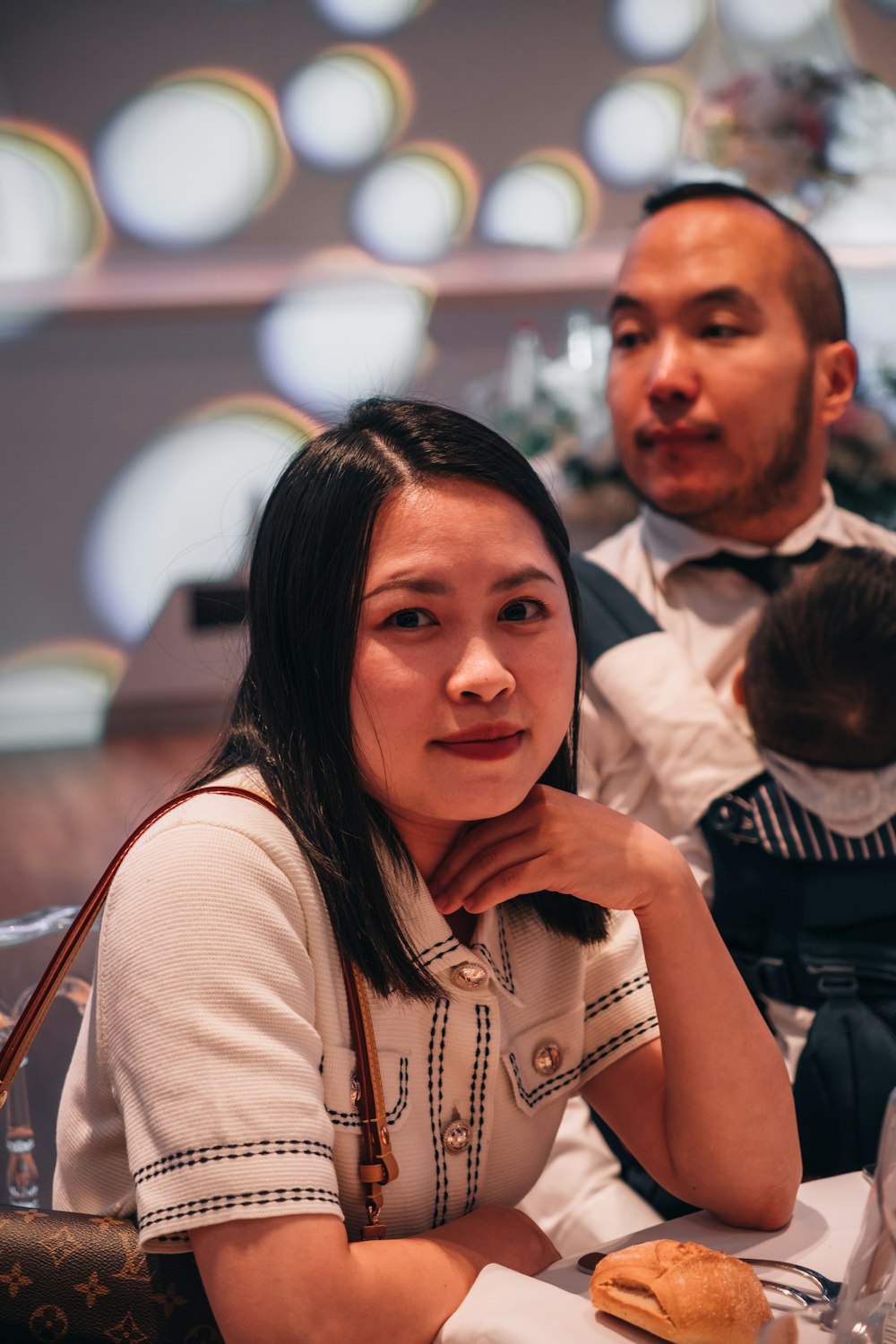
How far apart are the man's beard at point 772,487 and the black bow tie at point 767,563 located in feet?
0.16

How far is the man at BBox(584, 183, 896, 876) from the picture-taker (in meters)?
2.12

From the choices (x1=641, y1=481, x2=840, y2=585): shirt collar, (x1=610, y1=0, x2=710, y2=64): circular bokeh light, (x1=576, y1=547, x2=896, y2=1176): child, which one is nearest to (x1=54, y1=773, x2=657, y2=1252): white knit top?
(x1=576, y1=547, x2=896, y2=1176): child

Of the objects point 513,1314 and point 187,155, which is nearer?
point 513,1314

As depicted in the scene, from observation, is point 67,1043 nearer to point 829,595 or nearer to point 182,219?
point 829,595

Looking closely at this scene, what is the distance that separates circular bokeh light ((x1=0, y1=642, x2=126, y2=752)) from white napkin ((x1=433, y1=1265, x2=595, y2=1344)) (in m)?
6.27

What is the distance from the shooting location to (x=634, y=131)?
7348 millimetres

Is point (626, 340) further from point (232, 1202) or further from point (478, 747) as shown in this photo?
point (232, 1202)

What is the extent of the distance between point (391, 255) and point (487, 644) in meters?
6.62

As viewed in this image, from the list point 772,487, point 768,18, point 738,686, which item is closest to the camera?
point 738,686

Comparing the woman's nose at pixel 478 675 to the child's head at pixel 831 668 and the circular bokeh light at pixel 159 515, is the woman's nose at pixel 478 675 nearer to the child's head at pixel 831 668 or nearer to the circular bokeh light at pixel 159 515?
the child's head at pixel 831 668

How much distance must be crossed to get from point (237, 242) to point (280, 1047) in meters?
6.81

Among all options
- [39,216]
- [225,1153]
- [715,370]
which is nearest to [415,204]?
[39,216]

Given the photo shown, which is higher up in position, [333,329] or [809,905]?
[809,905]

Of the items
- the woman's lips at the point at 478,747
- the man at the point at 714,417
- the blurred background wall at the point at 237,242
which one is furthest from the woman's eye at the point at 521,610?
the blurred background wall at the point at 237,242
